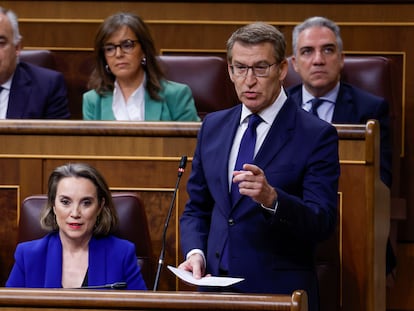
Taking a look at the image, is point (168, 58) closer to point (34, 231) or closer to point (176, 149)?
point (176, 149)

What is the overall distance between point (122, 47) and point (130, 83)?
8 cm

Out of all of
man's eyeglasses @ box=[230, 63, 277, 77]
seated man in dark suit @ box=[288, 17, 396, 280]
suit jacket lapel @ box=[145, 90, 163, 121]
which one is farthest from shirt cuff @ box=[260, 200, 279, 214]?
suit jacket lapel @ box=[145, 90, 163, 121]

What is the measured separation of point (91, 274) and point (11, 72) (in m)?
0.75

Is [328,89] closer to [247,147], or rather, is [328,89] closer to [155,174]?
[155,174]

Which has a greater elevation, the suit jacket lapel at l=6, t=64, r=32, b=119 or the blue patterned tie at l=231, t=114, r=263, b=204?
the suit jacket lapel at l=6, t=64, r=32, b=119

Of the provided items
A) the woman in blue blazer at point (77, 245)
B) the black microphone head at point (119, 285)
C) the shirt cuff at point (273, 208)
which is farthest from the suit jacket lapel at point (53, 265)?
the shirt cuff at point (273, 208)

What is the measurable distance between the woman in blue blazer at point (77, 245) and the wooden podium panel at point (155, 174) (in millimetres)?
167

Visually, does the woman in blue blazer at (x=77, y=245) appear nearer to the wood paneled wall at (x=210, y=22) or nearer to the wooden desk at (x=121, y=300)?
the wooden desk at (x=121, y=300)

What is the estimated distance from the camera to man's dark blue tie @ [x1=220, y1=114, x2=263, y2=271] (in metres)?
1.53

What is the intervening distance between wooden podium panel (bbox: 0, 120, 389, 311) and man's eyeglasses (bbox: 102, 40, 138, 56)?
1.26 ft

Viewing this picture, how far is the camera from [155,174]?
6.12ft

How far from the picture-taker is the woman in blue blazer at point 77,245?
5.49 feet

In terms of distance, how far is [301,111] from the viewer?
1.56 m

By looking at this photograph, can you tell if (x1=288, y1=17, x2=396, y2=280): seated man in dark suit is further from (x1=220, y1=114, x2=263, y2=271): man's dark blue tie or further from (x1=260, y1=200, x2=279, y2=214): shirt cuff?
(x1=260, y1=200, x2=279, y2=214): shirt cuff
